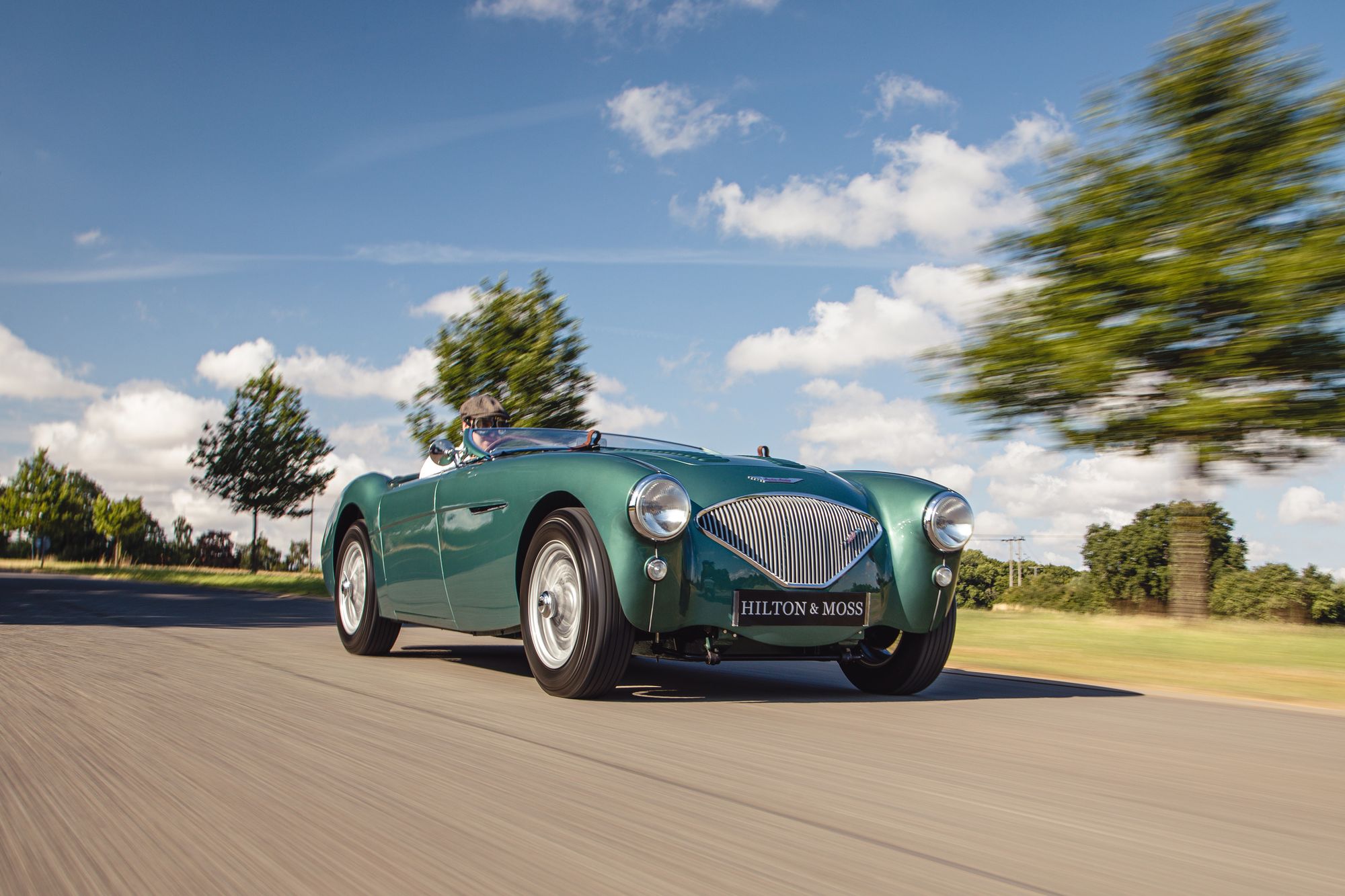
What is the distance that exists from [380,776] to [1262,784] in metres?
2.71

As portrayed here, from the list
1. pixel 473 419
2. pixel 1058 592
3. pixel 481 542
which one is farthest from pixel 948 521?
pixel 1058 592

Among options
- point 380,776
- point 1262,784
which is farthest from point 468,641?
point 1262,784

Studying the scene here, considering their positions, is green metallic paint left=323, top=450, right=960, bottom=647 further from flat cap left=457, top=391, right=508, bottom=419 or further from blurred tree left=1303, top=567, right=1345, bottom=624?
blurred tree left=1303, top=567, right=1345, bottom=624

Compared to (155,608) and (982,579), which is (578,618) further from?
(982,579)

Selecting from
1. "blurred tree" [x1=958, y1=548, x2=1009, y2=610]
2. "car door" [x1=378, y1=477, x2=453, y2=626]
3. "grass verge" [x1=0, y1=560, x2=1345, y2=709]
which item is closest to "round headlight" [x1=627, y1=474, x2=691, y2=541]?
"car door" [x1=378, y1=477, x2=453, y2=626]

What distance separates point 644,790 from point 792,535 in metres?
2.16

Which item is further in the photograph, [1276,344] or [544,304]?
[544,304]

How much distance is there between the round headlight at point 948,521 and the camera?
18.2 ft

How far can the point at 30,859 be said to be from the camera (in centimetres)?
248

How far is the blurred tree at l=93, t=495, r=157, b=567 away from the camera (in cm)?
5903

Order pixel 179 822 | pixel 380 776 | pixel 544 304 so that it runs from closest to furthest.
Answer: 1. pixel 179 822
2. pixel 380 776
3. pixel 544 304

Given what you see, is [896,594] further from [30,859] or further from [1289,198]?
[1289,198]

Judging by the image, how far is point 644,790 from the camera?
3.24 meters

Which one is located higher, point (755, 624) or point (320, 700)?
point (755, 624)
